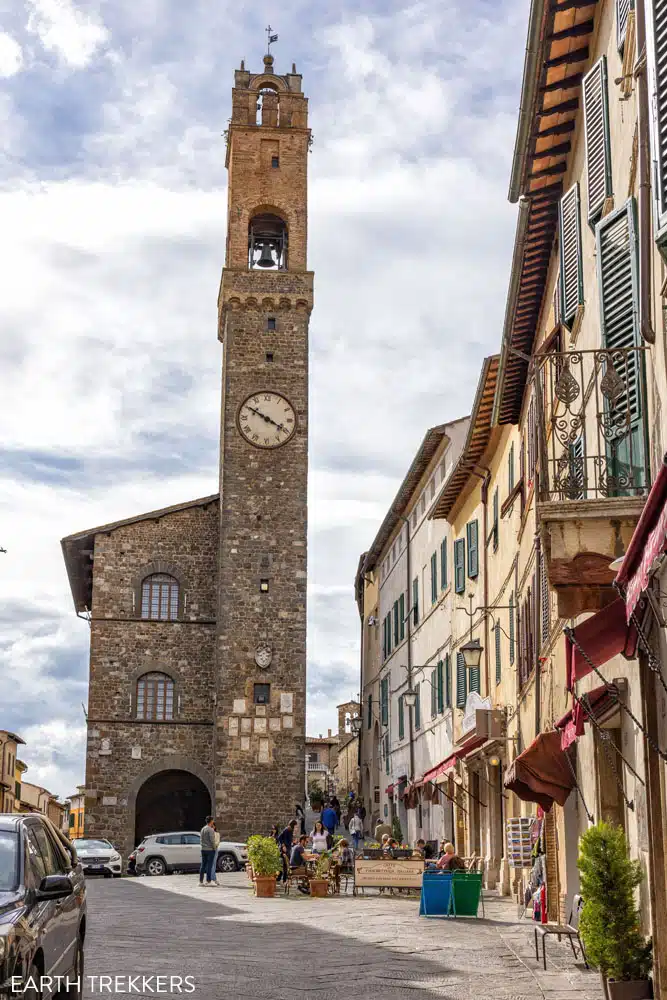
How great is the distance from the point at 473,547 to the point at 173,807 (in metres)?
19.4

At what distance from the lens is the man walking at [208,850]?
22.5 meters

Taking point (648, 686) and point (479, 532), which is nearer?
point (648, 686)

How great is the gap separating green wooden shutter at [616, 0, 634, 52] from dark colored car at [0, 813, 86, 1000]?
6515 mm

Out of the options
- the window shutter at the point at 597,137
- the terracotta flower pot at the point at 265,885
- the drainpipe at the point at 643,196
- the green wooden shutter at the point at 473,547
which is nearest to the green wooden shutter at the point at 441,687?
the green wooden shutter at the point at 473,547

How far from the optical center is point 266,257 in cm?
3906

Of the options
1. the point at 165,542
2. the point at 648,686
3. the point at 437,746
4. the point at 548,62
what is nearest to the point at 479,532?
the point at 437,746

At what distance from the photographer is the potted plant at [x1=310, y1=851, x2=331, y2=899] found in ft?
67.6

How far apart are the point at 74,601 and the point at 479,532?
2247 centimetres

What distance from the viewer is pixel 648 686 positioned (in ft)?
26.3

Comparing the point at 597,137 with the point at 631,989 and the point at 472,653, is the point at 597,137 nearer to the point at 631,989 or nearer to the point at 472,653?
the point at 631,989

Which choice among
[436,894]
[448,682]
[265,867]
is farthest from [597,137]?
[448,682]

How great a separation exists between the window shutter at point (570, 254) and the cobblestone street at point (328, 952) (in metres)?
5.59

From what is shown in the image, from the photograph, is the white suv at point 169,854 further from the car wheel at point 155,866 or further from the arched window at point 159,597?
the arched window at point 159,597

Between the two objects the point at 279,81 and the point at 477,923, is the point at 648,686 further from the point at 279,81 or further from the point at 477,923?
the point at 279,81
